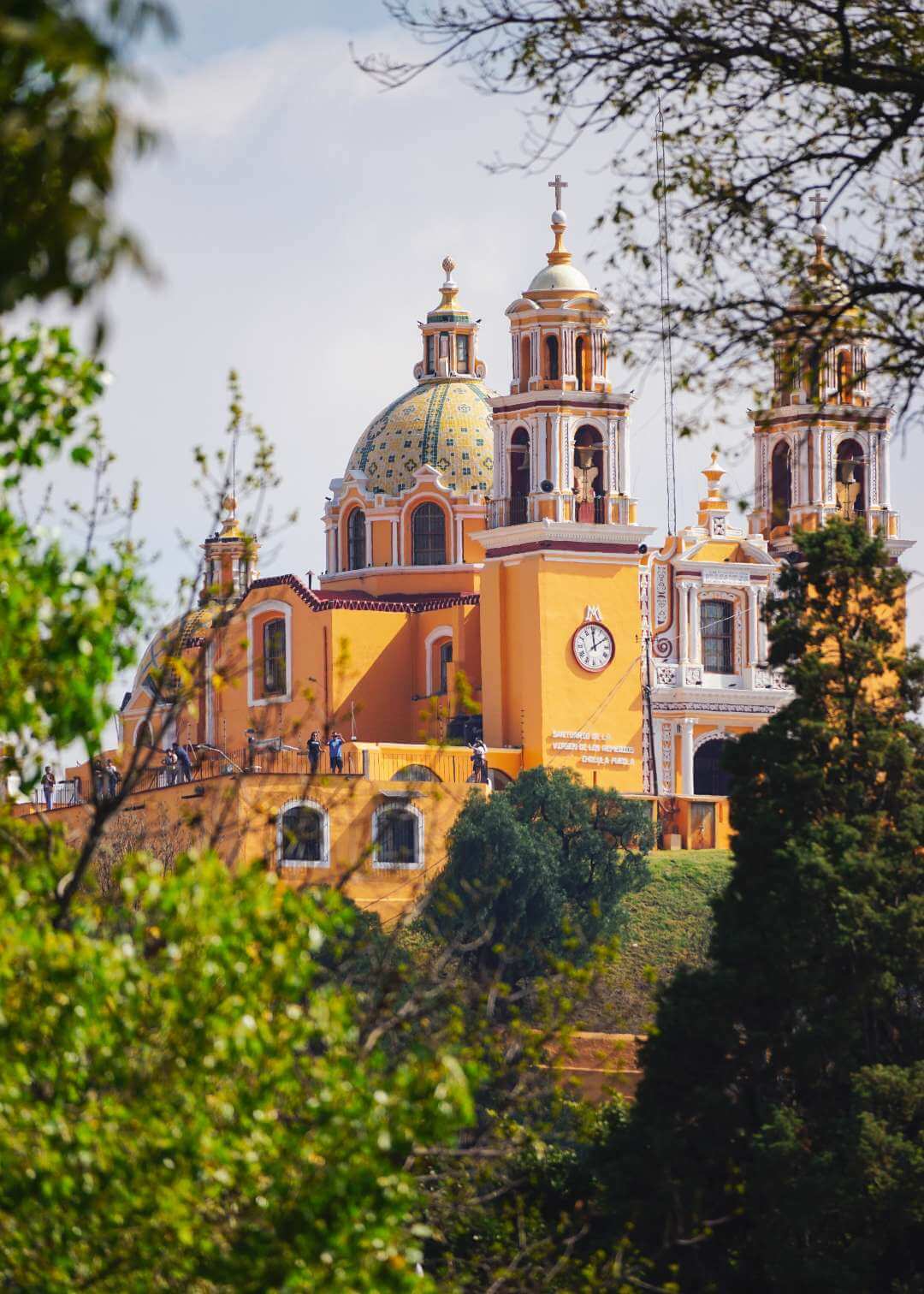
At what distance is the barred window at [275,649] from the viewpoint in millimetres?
54219

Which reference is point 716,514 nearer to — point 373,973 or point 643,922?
point 643,922

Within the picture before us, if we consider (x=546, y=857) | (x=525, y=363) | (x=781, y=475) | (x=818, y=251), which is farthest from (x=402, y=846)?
(x=818, y=251)

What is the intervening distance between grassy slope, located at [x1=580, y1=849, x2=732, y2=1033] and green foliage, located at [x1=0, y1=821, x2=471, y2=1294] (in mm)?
32417

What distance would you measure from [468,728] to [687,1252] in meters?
30.3

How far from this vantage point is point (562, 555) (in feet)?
173

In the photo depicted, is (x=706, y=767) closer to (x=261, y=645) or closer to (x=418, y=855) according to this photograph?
(x=418, y=855)

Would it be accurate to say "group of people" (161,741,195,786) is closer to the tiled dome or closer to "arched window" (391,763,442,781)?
"arched window" (391,763,442,781)

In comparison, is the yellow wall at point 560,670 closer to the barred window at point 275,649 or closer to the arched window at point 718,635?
the arched window at point 718,635

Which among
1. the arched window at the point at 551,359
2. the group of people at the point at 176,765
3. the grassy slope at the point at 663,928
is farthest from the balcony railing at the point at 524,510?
the group of people at the point at 176,765

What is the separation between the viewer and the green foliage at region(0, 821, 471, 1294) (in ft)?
37.9

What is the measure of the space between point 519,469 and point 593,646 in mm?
4218

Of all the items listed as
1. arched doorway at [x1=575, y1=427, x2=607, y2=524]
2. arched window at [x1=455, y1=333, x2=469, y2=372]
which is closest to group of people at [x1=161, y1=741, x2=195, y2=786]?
arched doorway at [x1=575, y1=427, x2=607, y2=524]

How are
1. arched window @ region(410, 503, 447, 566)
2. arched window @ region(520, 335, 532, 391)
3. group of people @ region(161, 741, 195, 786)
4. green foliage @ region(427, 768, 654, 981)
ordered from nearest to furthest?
green foliage @ region(427, 768, 654, 981) → group of people @ region(161, 741, 195, 786) → arched window @ region(520, 335, 532, 391) → arched window @ region(410, 503, 447, 566)

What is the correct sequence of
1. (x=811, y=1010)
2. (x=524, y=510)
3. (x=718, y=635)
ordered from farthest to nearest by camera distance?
(x=718, y=635)
(x=524, y=510)
(x=811, y=1010)
